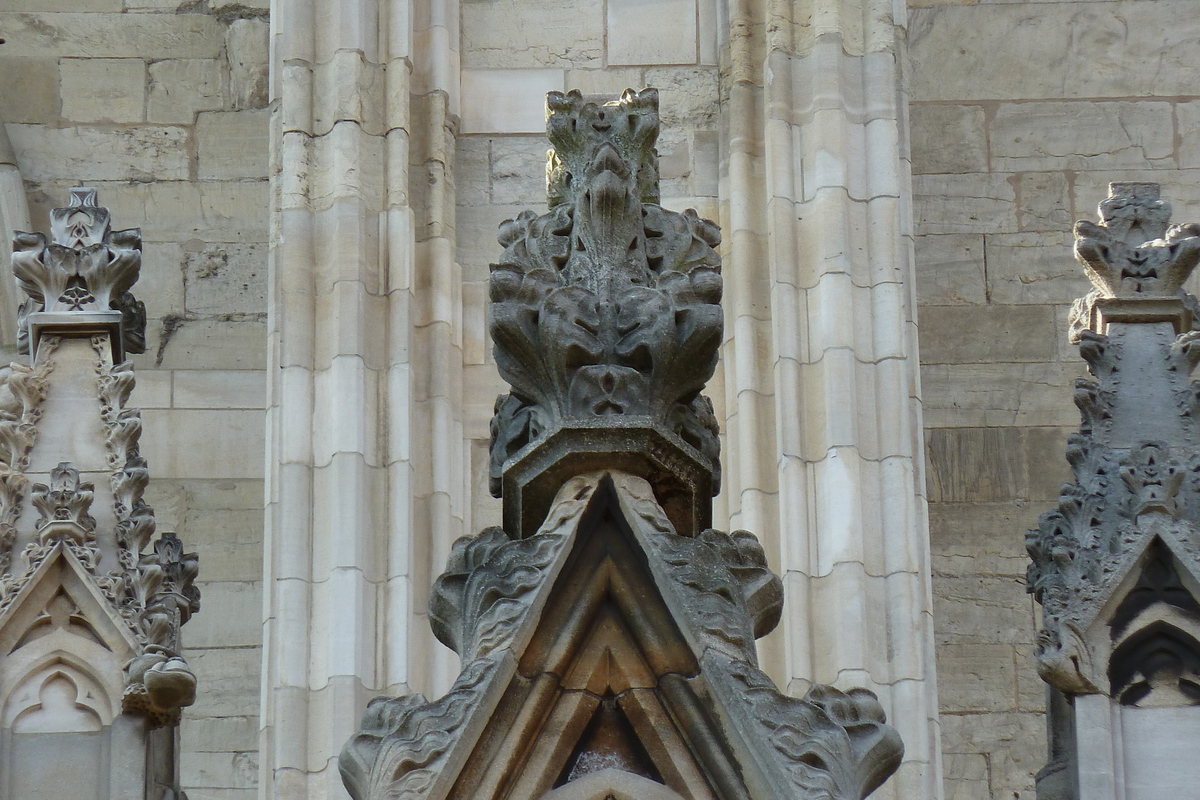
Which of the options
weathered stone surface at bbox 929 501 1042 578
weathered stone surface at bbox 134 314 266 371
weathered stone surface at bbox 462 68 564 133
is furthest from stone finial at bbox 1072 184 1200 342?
weathered stone surface at bbox 134 314 266 371

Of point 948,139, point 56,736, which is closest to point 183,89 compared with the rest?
point 948,139

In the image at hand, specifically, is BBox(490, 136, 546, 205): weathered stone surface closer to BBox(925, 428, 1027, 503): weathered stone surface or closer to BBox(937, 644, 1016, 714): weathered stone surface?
BBox(925, 428, 1027, 503): weathered stone surface

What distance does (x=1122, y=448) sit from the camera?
7391 millimetres

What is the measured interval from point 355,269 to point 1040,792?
3262 mm

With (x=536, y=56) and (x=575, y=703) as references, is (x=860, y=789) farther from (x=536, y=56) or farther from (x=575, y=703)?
(x=536, y=56)

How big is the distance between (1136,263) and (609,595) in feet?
6.46

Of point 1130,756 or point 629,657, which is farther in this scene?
point 1130,756

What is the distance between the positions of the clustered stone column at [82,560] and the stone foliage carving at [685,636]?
949mm

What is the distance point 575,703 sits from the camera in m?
6.14

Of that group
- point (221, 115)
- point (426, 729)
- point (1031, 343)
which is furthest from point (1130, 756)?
point (221, 115)

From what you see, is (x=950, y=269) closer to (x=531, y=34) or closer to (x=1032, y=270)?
(x=1032, y=270)

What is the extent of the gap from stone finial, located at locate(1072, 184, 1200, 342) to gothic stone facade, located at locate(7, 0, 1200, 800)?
1.63 meters

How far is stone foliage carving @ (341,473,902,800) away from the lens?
585 cm

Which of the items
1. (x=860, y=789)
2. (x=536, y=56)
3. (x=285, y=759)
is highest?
(x=536, y=56)
